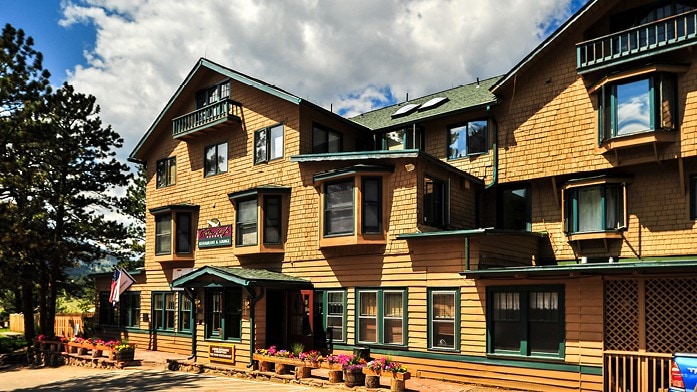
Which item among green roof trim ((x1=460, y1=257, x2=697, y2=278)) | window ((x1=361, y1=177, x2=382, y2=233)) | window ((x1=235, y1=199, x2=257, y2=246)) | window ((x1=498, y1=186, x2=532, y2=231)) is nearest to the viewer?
green roof trim ((x1=460, y1=257, x2=697, y2=278))

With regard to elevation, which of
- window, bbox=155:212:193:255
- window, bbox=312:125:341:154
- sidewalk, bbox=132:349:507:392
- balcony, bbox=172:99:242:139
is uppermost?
balcony, bbox=172:99:242:139

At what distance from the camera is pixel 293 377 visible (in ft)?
61.2

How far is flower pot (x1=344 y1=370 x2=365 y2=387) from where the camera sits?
17.1 m

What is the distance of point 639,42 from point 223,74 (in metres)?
16.8

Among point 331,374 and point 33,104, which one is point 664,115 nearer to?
point 331,374

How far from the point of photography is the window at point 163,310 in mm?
28359

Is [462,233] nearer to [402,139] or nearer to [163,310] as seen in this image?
[402,139]

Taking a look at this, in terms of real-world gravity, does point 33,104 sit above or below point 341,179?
above

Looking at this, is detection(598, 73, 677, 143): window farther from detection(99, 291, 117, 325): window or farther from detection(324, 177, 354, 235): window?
detection(99, 291, 117, 325): window

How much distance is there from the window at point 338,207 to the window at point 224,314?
451cm

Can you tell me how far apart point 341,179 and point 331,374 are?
6898 millimetres

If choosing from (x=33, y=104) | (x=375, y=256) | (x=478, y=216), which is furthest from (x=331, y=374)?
(x=33, y=104)

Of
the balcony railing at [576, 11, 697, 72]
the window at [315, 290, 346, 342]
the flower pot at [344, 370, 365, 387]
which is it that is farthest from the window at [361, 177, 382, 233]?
the balcony railing at [576, 11, 697, 72]

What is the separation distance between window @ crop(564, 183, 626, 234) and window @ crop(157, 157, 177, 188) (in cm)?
1872
